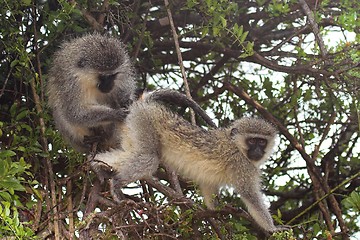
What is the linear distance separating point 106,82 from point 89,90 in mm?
178

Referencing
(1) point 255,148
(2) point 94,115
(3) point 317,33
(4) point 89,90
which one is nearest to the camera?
(3) point 317,33

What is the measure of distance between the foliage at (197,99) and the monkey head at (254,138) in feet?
1.41

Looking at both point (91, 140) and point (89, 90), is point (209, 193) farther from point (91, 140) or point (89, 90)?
point (89, 90)

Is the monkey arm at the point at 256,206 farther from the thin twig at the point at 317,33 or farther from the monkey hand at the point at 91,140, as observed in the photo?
the monkey hand at the point at 91,140

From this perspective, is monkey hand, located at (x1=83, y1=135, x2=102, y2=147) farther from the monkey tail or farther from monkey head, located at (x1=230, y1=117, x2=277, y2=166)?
monkey head, located at (x1=230, y1=117, x2=277, y2=166)

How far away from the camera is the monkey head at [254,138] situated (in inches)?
185

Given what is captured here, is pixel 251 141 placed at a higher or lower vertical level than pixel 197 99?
lower

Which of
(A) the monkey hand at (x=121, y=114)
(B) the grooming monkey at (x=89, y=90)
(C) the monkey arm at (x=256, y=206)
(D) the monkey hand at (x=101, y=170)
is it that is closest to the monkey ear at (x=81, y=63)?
(B) the grooming monkey at (x=89, y=90)

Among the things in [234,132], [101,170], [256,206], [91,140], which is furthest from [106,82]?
[256,206]

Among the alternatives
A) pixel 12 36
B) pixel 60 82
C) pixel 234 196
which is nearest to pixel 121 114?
pixel 60 82

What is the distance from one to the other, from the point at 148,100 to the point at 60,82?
2.25ft

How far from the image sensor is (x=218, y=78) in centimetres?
604

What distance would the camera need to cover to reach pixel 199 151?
462cm

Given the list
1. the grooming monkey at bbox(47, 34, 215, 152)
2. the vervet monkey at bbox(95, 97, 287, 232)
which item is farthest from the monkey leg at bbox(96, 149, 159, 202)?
the grooming monkey at bbox(47, 34, 215, 152)
